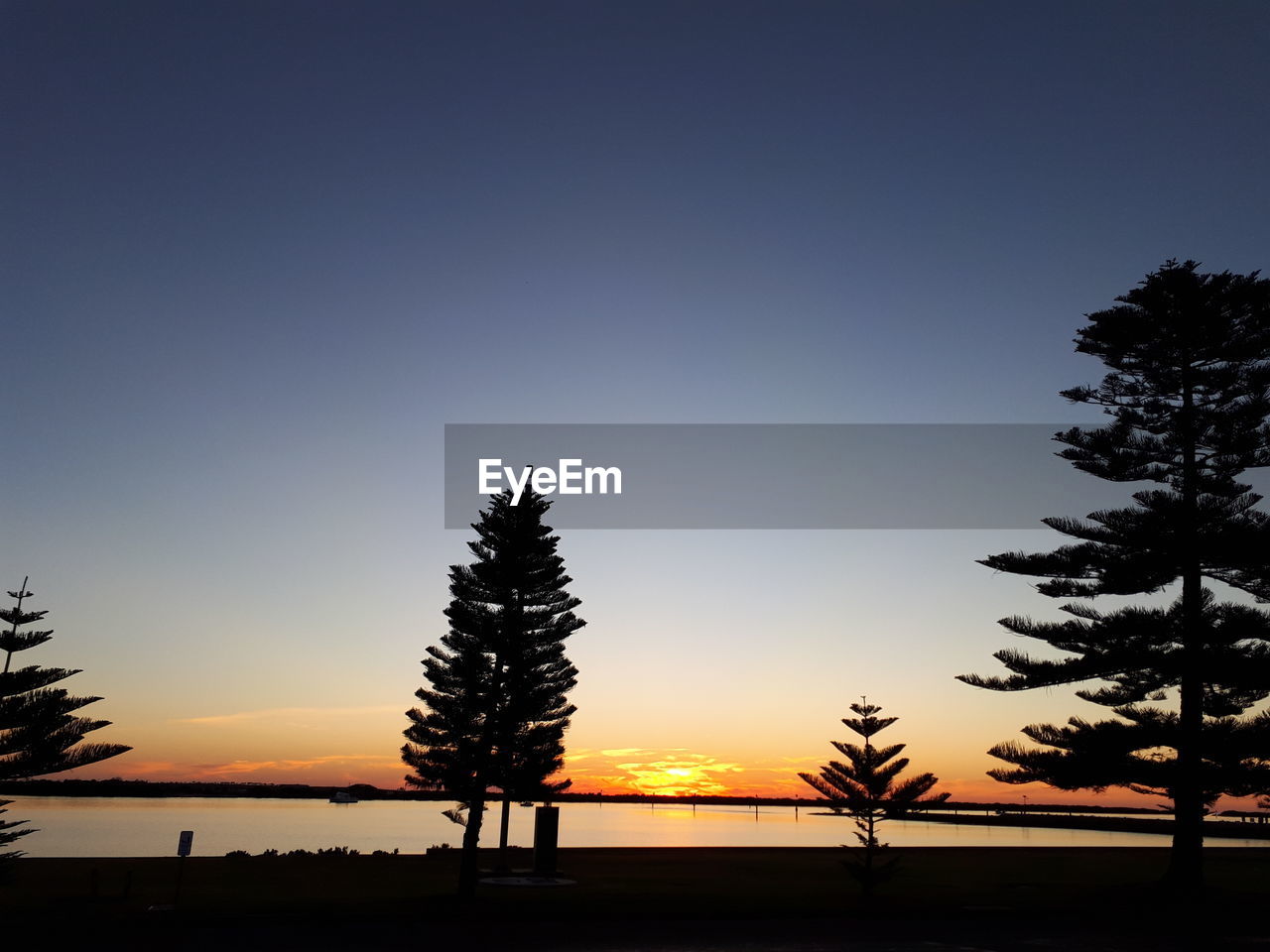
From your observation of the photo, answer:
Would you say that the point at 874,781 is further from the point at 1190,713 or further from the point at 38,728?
the point at 38,728

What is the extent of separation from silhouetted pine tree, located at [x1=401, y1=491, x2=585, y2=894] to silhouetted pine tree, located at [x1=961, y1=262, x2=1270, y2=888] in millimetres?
9298

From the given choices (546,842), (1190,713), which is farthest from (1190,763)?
(546,842)

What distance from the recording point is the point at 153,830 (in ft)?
227

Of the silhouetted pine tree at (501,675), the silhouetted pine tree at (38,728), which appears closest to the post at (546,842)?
the silhouetted pine tree at (501,675)

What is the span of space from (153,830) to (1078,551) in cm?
6985

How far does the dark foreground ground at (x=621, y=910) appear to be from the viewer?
12.3 metres

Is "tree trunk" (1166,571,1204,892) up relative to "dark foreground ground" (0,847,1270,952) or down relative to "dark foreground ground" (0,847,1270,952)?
up

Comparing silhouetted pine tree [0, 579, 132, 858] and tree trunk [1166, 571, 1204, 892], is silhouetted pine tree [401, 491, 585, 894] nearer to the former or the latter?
silhouetted pine tree [0, 579, 132, 858]

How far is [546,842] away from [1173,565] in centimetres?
1513

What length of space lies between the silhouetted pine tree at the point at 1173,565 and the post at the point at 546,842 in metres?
9.92

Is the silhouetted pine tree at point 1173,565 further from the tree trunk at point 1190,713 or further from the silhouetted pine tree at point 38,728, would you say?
the silhouetted pine tree at point 38,728

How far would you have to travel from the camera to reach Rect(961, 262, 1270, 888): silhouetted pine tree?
64.7 feet

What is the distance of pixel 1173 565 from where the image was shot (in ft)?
67.4

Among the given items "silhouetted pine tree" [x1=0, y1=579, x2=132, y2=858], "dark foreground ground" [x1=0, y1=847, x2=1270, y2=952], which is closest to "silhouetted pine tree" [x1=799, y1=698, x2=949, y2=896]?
"dark foreground ground" [x1=0, y1=847, x2=1270, y2=952]
